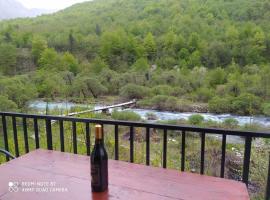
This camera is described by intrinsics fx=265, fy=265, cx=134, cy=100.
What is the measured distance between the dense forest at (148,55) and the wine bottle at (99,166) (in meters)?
8.48

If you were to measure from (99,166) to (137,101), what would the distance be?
38.8 ft

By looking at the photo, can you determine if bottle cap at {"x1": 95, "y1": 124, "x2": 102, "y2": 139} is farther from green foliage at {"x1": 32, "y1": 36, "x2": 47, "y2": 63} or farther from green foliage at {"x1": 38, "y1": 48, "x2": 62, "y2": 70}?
green foliage at {"x1": 32, "y1": 36, "x2": 47, "y2": 63}

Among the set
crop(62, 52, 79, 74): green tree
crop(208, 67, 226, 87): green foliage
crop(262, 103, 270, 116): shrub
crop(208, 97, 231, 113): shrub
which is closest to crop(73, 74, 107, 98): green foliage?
crop(62, 52, 79, 74): green tree

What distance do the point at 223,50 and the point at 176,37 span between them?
145 inches

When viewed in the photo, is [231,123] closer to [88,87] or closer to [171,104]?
[171,104]

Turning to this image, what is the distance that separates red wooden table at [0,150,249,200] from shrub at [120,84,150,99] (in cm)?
1201

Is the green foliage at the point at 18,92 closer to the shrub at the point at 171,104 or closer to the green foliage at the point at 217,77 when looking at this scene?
the shrub at the point at 171,104

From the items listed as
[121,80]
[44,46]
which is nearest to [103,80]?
[121,80]

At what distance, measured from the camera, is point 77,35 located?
19.8m

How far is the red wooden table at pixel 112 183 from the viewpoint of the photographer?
102 centimetres

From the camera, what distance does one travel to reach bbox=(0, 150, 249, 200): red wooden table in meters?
1.02

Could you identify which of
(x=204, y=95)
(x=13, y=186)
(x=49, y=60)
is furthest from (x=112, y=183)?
(x=49, y=60)

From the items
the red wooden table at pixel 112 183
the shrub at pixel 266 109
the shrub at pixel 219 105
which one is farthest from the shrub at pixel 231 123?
the red wooden table at pixel 112 183

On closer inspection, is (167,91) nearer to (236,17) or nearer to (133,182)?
(236,17)
